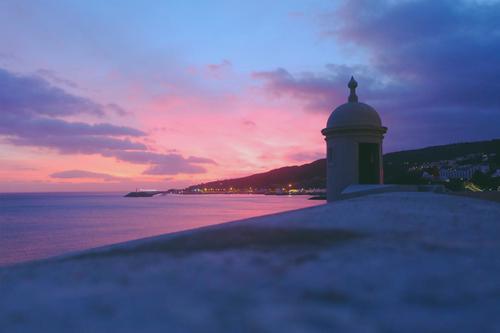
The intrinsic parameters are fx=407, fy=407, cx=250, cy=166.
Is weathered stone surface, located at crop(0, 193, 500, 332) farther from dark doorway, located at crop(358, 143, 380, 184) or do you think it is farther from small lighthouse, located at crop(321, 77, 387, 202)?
dark doorway, located at crop(358, 143, 380, 184)

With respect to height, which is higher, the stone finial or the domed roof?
the stone finial

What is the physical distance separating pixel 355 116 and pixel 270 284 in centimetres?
1443

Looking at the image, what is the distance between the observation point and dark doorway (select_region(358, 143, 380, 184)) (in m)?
15.9

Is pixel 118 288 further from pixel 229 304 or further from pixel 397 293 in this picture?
pixel 397 293

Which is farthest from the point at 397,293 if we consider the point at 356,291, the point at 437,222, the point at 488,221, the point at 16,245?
the point at 16,245

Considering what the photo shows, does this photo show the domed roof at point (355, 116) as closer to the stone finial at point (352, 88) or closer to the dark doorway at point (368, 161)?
the stone finial at point (352, 88)

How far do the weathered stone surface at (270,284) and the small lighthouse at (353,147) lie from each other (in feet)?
41.0

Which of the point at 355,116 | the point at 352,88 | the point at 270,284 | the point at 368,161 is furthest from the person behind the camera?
the point at 352,88

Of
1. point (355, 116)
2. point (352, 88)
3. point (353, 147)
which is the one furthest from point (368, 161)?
point (352, 88)

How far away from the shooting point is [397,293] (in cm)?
185

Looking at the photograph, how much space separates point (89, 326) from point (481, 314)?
5.19 feet

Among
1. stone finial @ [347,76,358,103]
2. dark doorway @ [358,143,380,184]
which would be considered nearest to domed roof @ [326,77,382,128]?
stone finial @ [347,76,358,103]

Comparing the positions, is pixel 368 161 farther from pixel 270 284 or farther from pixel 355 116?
pixel 270 284

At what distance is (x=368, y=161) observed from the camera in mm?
16000
